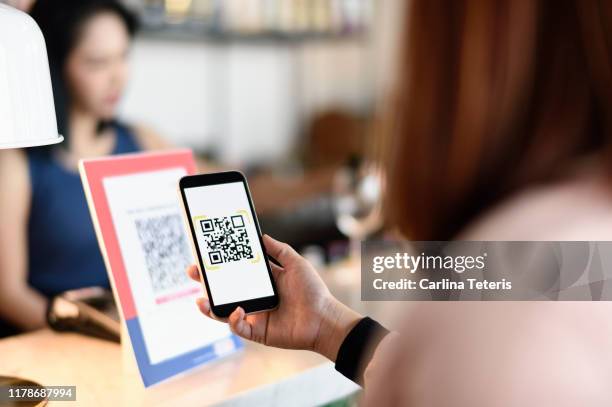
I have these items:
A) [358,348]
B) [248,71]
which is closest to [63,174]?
[358,348]

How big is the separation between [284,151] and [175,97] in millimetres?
902

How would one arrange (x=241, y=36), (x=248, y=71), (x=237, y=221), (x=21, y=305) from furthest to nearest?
(x=248, y=71)
(x=241, y=36)
(x=21, y=305)
(x=237, y=221)

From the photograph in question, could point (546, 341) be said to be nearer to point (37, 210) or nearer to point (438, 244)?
point (438, 244)

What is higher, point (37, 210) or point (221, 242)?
point (221, 242)

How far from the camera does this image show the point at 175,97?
10.8 feet

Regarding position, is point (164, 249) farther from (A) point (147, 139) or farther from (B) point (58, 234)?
(A) point (147, 139)

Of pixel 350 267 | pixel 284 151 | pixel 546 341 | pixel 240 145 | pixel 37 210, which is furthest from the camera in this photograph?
pixel 284 151

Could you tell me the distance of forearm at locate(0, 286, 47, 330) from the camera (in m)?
1.58

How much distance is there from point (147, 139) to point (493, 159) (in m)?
1.62

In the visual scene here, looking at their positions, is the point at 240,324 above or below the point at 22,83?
below

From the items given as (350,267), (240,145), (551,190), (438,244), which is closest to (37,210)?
(350,267)

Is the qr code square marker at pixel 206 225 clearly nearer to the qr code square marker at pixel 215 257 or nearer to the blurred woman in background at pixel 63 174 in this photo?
the qr code square marker at pixel 215 257

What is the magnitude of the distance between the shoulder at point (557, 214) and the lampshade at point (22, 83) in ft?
1.69

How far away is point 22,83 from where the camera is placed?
0.69m
